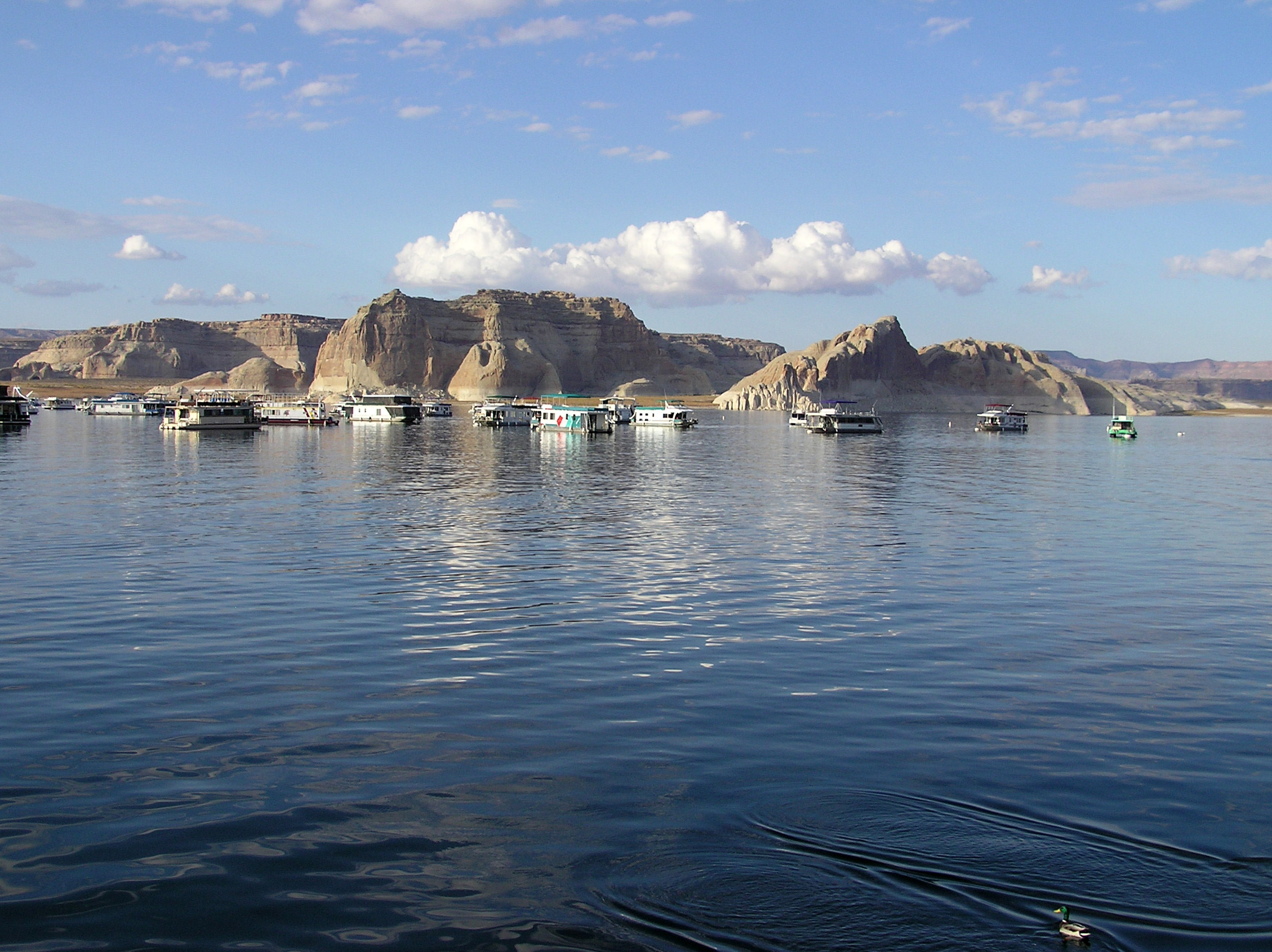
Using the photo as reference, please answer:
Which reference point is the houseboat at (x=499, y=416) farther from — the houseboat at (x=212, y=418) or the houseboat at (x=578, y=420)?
the houseboat at (x=212, y=418)

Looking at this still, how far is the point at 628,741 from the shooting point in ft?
52.3

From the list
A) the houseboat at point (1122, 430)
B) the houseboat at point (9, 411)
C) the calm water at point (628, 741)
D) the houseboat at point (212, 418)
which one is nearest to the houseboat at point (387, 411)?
the houseboat at point (212, 418)

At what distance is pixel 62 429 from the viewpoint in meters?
134

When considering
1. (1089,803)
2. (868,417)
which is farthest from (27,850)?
(868,417)

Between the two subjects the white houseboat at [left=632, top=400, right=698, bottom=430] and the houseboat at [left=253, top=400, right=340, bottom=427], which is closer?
the houseboat at [left=253, top=400, right=340, bottom=427]

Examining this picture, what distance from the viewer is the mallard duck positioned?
10.1 meters

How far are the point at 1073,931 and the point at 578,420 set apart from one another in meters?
131

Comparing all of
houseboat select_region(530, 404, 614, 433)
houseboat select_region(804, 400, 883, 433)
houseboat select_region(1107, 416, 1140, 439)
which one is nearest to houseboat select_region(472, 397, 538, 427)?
houseboat select_region(530, 404, 614, 433)

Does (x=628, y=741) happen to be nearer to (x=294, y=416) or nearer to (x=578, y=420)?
(x=578, y=420)

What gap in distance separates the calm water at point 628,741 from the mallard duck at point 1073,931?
0.22 meters

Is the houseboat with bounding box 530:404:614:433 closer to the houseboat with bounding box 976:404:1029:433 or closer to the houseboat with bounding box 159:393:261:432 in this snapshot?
the houseboat with bounding box 159:393:261:432

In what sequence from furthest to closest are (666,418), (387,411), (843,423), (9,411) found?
(387,411) < (666,418) < (843,423) < (9,411)

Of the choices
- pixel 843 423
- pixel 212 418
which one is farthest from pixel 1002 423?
pixel 212 418

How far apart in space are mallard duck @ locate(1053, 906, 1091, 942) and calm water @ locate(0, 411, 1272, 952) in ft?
0.74
